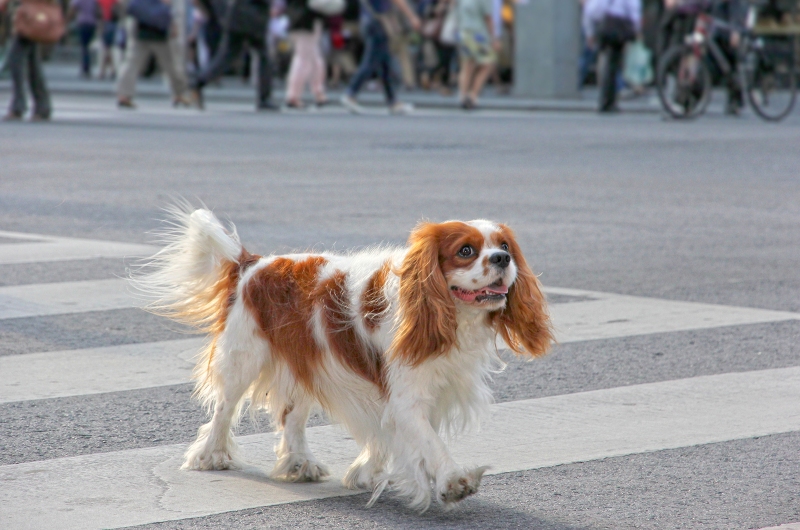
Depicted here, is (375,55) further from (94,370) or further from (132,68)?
(94,370)

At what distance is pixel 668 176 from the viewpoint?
11750mm

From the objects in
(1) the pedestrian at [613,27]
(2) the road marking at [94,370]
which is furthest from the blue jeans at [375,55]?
(2) the road marking at [94,370]

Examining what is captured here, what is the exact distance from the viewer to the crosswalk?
3592 mm

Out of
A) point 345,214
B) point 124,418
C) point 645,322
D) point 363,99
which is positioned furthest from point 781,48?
point 124,418

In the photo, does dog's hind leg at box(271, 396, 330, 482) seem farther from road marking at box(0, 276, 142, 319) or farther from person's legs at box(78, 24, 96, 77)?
person's legs at box(78, 24, 96, 77)

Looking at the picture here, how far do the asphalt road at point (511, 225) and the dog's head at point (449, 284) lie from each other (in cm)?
50

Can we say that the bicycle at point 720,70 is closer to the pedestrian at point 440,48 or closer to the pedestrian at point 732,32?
the pedestrian at point 732,32

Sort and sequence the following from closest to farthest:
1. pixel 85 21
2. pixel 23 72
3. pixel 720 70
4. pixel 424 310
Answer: pixel 424 310 < pixel 23 72 < pixel 720 70 < pixel 85 21

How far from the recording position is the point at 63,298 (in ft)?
20.7

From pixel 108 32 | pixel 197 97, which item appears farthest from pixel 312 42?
pixel 108 32

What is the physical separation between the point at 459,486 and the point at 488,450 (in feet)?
2.22

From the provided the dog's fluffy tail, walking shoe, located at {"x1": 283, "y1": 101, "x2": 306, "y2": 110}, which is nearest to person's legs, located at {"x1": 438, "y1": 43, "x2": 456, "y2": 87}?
walking shoe, located at {"x1": 283, "y1": 101, "x2": 306, "y2": 110}

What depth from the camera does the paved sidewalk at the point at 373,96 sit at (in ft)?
72.3

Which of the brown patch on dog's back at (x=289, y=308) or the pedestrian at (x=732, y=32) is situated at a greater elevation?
the pedestrian at (x=732, y=32)
